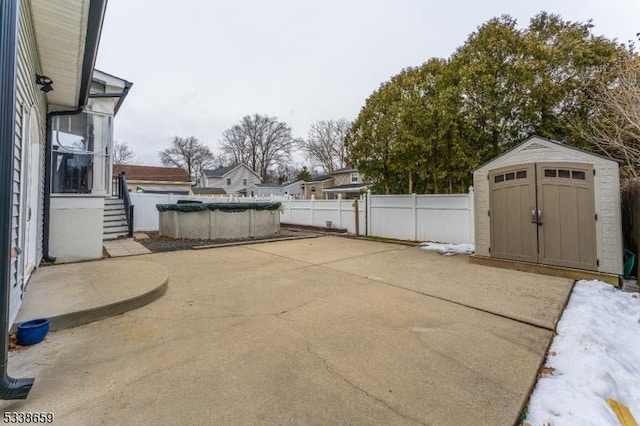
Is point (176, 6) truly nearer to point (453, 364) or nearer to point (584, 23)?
point (453, 364)

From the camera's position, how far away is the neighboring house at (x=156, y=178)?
88.8 ft

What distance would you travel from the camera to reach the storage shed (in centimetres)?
495

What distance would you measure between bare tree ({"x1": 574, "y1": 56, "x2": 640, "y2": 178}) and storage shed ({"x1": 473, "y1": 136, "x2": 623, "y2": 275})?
233 cm

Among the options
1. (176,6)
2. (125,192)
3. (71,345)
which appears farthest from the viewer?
(125,192)

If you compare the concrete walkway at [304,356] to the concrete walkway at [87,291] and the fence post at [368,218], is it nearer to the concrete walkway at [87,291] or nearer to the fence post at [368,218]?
the concrete walkway at [87,291]

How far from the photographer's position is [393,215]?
1041 centimetres

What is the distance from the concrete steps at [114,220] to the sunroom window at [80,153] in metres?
3.81

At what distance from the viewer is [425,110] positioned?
8.51 m

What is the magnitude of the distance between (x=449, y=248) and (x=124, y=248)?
9071 millimetres

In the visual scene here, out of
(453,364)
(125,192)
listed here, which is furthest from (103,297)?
(125,192)

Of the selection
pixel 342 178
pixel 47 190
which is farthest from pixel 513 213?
pixel 342 178

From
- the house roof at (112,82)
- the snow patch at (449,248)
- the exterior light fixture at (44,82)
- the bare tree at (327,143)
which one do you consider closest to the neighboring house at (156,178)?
the bare tree at (327,143)

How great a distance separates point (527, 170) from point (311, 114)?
31.5 meters

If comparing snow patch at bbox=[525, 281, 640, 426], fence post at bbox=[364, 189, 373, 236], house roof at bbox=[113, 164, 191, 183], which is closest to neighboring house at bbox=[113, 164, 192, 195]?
house roof at bbox=[113, 164, 191, 183]
